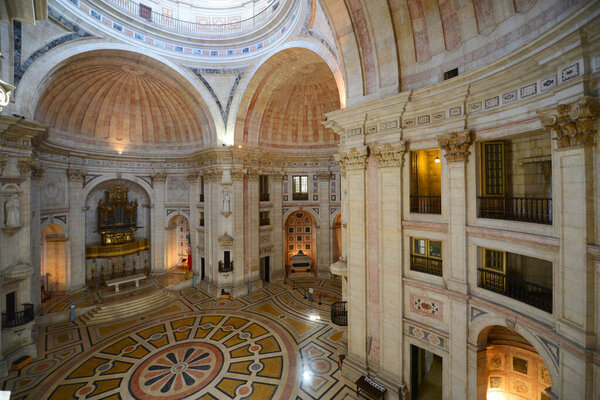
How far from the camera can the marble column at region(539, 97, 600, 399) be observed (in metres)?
4.73

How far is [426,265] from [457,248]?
1160 millimetres

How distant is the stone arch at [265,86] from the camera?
13773 millimetres

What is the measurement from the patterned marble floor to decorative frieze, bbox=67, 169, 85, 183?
8724mm

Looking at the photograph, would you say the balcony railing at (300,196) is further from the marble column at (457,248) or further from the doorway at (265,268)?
the marble column at (457,248)

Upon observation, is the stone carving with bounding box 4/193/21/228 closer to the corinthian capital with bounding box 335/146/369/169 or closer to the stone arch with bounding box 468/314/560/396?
the corinthian capital with bounding box 335/146/369/169

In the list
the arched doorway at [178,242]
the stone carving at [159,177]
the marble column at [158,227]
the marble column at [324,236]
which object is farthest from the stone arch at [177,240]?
the marble column at [324,236]

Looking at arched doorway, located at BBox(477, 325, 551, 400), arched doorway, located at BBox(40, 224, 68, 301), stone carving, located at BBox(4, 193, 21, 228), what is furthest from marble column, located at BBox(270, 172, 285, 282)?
arched doorway, located at BBox(477, 325, 551, 400)

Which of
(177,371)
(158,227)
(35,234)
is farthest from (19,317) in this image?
(158,227)

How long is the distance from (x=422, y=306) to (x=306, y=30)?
1250 centimetres

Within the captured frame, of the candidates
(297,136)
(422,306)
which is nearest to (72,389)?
(422,306)

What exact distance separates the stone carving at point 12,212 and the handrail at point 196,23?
10.7 meters

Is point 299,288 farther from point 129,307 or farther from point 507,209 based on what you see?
point 507,209

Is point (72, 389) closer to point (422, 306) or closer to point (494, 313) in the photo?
point (422, 306)

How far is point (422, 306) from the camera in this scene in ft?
26.2
